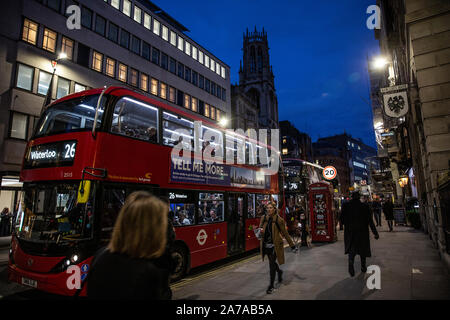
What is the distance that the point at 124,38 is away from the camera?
85.8ft

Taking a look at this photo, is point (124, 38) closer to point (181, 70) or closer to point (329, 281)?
point (181, 70)

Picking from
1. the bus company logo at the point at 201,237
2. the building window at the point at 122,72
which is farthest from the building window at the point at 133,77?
the bus company logo at the point at 201,237

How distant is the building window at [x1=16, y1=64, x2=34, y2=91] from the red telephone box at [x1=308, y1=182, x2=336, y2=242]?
64.1ft

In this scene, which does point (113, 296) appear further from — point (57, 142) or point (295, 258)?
point (295, 258)

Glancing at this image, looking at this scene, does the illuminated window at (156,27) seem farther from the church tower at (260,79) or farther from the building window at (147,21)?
the church tower at (260,79)

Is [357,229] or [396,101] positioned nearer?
[357,229]

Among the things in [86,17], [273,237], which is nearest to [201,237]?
[273,237]

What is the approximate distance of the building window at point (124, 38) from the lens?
25.9 m

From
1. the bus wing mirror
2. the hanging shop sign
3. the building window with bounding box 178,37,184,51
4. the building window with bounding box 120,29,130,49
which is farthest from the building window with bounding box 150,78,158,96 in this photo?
the bus wing mirror

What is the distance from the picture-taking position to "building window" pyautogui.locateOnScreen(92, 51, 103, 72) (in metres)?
23.2

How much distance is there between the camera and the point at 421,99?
8125 mm

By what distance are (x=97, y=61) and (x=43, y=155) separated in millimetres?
20030

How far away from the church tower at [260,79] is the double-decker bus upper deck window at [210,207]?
5481 cm
